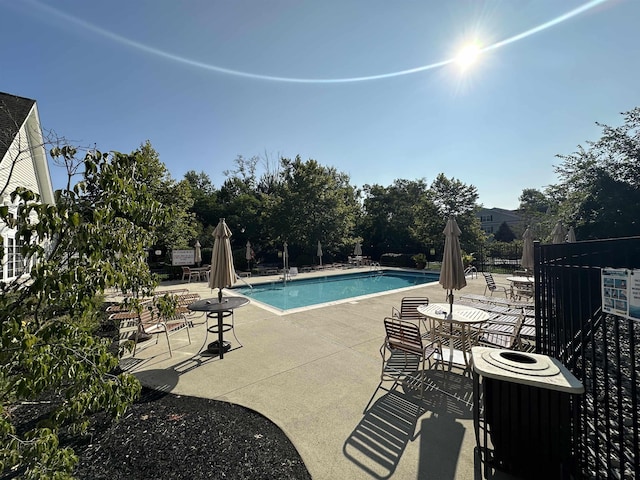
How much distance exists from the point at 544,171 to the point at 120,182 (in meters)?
22.6

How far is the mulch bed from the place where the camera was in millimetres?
2469

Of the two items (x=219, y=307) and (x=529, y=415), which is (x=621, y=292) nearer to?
(x=529, y=415)

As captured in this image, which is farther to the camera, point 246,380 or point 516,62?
point 516,62

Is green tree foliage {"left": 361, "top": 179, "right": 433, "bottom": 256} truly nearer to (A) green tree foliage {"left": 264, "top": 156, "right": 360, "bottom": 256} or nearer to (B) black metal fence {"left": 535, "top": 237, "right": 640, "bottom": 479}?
(A) green tree foliage {"left": 264, "top": 156, "right": 360, "bottom": 256}

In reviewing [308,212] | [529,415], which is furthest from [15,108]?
[529,415]

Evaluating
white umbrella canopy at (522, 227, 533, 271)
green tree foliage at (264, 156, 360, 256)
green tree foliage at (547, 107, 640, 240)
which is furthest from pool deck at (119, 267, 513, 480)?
green tree foliage at (264, 156, 360, 256)

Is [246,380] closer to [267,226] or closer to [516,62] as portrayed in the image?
[516,62]

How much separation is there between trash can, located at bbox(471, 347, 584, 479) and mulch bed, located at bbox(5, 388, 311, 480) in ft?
5.59

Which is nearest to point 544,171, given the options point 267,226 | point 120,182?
point 267,226

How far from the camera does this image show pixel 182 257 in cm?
1579

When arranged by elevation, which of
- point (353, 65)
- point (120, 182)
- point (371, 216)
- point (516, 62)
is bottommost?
point (120, 182)

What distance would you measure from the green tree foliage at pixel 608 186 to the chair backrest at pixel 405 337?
46.8 ft

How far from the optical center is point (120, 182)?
5.44 ft

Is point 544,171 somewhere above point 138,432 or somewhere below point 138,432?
above
